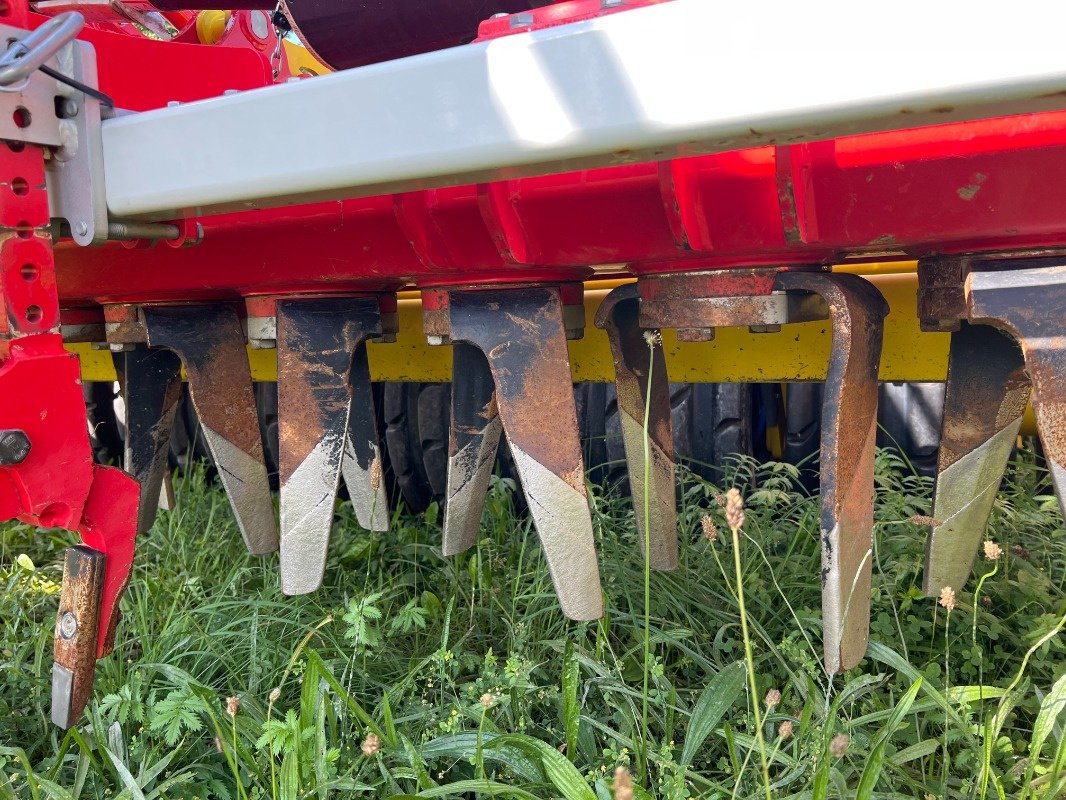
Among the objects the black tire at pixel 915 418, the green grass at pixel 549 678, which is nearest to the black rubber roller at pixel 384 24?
the green grass at pixel 549 678

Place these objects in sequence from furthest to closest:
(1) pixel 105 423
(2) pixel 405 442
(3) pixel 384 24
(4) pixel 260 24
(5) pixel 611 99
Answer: (1) pixel 105 423, (2) pixel 405 442, (4) pixel 260 24, (3) pixel 384 24, (5) pixel 611 99

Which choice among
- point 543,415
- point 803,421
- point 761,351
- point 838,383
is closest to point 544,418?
point 543,415

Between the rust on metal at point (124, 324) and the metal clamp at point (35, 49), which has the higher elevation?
the metal clamp at point (35, 49)

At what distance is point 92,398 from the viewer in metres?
3.03

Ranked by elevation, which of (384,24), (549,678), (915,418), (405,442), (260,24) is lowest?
(549,678)

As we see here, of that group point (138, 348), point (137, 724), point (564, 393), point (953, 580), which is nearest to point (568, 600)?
point (564, 393)

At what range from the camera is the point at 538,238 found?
113cm

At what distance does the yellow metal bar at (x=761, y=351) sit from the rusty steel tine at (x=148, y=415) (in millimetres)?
472

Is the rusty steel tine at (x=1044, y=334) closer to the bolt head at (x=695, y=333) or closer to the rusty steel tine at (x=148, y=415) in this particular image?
the bolt head at (x=695, y=333)

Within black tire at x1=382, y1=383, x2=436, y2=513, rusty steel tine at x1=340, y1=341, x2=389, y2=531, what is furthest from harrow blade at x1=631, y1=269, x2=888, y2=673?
black tire at x1=382, y1=383, x2=436, y2=513

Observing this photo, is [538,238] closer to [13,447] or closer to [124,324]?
[13,447]

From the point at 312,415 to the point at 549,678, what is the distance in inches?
22.5

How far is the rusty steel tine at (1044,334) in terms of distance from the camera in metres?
0.90

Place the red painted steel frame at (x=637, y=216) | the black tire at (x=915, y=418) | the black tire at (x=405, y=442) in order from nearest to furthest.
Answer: the red painted steel frame at (x=637, y=216) < the black tire at (x=915, y=418) < the black tire at (x=405, y=442)
